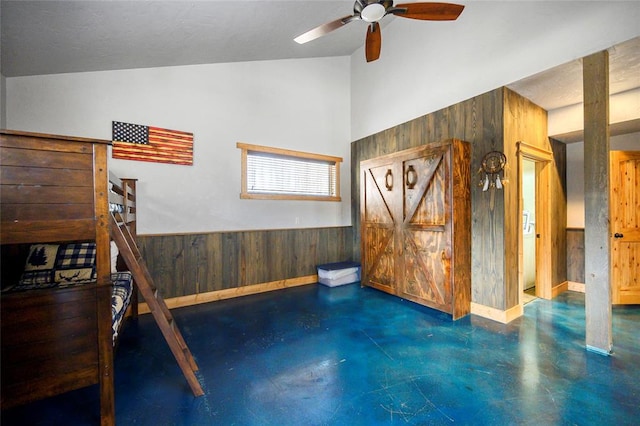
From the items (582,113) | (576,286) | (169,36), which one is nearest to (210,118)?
(169,36)

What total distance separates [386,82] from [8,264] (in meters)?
5.30

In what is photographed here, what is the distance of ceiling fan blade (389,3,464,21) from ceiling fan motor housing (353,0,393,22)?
9 centimetres

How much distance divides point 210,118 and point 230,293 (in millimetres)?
2706

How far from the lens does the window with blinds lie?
4359 millimetres

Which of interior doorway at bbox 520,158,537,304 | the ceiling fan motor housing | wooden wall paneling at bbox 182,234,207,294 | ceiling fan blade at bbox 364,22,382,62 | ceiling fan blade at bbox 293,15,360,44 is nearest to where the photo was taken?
the ceiling fan motor housing

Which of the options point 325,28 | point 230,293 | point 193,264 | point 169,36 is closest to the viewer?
point 325,28

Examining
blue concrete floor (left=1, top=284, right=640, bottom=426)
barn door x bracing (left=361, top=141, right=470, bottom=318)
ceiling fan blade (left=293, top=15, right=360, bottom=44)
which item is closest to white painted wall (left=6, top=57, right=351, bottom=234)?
barn door x bracing (left=361, top=141, right=470, bottom=318)

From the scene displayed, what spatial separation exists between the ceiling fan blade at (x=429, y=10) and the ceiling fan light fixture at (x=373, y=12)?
109 mm

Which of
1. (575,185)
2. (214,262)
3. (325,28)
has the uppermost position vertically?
(325,28)

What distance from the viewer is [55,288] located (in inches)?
60.9

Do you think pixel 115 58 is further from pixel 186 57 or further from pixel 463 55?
pixel 463 55

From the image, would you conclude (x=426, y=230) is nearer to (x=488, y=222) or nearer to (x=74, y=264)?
(x=488, y=222)

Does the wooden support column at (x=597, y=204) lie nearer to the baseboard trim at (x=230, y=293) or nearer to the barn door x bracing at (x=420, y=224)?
the barn door x bracing at (x=420, y=224)

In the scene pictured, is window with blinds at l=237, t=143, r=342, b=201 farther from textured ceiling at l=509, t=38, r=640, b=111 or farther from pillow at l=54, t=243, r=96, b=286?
textured ceiling at l=509, t=38, r=640, b=111
